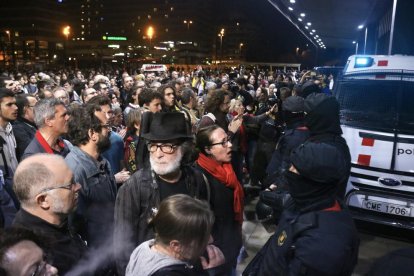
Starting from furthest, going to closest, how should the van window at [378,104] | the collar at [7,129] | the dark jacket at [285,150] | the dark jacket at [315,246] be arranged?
1. the van window at [378,104]
2. the collar at [7,129]
3. the dark jacket at [285,150]
4. the dark jacket at [315,246]

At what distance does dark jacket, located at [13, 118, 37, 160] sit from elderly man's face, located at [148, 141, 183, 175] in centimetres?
330

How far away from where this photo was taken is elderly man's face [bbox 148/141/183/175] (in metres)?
2.98

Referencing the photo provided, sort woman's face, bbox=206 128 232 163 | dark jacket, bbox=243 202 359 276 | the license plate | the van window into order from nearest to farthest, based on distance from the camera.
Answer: dark jacket, bbox=243 202 359 276, woman's face, bbox=206 128 232 163, the license plate, the van window

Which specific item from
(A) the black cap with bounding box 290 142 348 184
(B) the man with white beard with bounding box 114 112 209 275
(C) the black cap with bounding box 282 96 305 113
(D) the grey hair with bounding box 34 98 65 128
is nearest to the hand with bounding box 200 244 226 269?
(B) the man with white beard with bounding box 114 112 209 275

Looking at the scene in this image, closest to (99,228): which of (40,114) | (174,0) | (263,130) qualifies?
(40,114)

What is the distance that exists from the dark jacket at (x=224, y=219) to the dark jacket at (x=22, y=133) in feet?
11.0

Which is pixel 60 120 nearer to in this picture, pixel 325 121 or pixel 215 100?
pixel 215 100

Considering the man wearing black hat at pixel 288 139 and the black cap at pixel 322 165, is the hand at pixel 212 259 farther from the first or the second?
the man wearing black hat at pixel 288 139

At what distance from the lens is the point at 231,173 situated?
3.72 metres

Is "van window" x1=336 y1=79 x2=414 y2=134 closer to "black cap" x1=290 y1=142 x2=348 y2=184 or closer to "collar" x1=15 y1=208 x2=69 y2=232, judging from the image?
"black cap" x1=290 y1=142 x2=348 y2=184

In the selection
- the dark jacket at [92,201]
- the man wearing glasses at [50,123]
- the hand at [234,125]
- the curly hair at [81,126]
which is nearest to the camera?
the dark jacket at [92,201]

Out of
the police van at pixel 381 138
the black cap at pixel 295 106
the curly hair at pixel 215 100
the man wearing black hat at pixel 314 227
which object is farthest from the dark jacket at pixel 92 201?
the police van at pixel 381 138

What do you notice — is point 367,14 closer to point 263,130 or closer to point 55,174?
point 263,130

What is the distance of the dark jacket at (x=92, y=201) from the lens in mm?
3354
